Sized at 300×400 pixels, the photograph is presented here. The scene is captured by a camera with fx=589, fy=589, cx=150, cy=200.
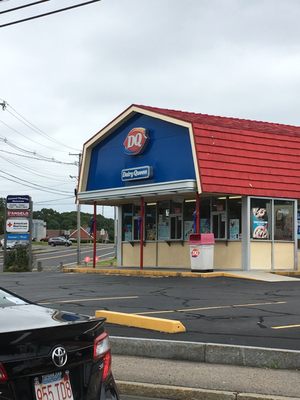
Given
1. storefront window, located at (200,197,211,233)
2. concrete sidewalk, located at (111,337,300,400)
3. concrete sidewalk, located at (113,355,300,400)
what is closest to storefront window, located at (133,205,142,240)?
storefront window, located at (200,197,211,233)

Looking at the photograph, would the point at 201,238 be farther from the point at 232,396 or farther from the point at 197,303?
the point at 232,396

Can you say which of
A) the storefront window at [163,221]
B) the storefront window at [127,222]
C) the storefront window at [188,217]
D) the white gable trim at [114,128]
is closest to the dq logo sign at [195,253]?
the white gable trim at [114,128]

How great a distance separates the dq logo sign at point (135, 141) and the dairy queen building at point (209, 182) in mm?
42

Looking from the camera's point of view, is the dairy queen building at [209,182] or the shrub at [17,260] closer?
the dairy queen building at [209,182]

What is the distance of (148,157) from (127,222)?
500 cm

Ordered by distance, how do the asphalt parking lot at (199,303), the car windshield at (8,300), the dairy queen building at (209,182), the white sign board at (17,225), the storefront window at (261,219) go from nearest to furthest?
1. the car windshield at (8,300)
2. the asphalt parking lot at (199,303)
3. the dairy queen building at (209,182)
4. the storefront window at (261,219)
5. the white sign board at (17,225)

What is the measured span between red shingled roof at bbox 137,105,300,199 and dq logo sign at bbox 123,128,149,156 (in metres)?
1.09

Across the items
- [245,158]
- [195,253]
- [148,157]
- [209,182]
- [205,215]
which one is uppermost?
[148,157]

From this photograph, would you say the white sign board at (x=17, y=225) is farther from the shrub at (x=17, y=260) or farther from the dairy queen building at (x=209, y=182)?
the dairy queen building at (x=209, y=182)

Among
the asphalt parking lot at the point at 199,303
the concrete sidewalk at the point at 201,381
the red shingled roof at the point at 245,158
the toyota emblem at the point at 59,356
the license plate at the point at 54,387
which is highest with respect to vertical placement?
the red shingled roof at the point at 245,158

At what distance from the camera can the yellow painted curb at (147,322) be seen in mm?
9203

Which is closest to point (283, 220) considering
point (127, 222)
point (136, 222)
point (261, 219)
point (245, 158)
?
point (261, 219)

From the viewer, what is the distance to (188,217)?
25188mm

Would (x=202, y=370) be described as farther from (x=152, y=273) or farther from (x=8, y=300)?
(x=152, y=273)
